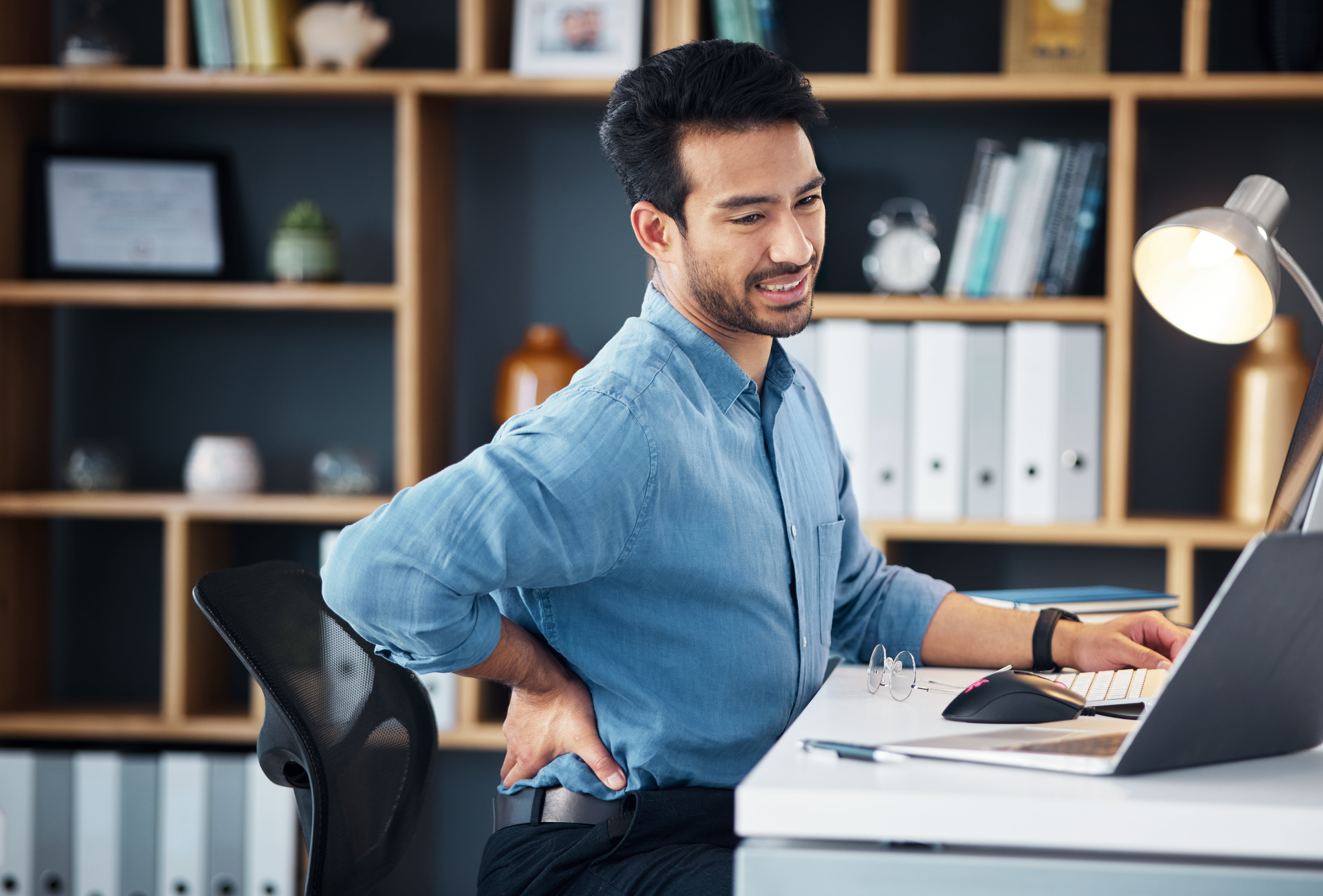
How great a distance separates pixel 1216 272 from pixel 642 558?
2.36 feet

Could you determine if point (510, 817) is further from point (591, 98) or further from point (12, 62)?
point (12, 62)

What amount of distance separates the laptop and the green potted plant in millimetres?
1817

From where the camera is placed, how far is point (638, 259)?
256 cm

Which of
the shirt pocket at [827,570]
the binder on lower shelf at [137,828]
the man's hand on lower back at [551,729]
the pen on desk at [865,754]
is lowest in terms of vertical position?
the binder on lower shelf at [137,828]

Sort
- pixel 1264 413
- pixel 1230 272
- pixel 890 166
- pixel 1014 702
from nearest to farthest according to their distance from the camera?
pixel 1014 702 → pixel 1230 272 → pixel 1264 413 → pixel 890 166

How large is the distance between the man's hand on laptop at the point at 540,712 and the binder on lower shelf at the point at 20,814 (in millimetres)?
1581

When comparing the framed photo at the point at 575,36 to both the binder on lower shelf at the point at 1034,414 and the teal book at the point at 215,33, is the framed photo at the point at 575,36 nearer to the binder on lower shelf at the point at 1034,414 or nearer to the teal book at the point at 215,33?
the teal book at the point at 215,33

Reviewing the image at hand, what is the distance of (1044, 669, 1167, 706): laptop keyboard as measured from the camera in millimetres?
1050

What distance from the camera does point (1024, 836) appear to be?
722 millimetres

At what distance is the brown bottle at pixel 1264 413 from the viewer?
2148mm

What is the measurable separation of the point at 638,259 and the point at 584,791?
1.60m

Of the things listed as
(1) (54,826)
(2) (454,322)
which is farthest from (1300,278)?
(1) (54,826)

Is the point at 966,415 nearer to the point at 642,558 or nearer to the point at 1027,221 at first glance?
the point at 1027,221

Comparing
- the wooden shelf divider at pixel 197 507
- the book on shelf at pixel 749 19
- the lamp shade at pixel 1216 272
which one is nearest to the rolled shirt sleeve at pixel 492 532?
the lamp shade at pixel 1216 272
